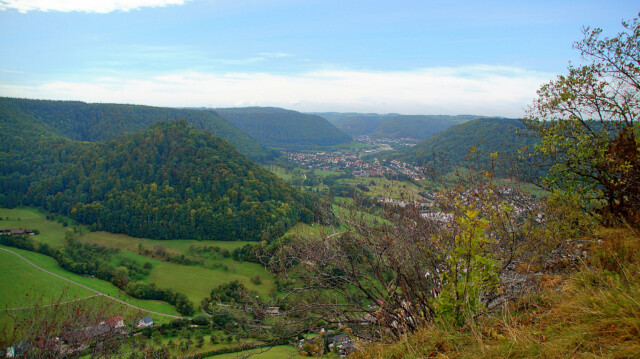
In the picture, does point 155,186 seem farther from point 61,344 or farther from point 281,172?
point 61,344

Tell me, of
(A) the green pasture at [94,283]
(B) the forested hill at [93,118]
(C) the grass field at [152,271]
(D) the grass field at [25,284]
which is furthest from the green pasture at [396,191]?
(B) the forested hill at [93,118]

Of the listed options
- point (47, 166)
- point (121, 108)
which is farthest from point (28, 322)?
point (121, 108)

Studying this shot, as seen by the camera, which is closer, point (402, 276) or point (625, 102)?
point (402, 276)

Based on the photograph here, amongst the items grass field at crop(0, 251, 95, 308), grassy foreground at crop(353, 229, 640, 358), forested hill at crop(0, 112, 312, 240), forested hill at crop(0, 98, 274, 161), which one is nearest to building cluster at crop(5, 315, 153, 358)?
grassy foreground at crop(353, 229, 640, 358)

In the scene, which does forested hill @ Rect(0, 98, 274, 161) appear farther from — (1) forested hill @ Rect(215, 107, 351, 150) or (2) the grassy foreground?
(2) the grassy foreground

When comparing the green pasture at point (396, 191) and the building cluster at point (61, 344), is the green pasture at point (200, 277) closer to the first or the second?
the building cluster at point (61, 344)

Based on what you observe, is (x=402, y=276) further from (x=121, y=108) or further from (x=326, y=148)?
(x=326, y=148)
